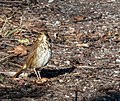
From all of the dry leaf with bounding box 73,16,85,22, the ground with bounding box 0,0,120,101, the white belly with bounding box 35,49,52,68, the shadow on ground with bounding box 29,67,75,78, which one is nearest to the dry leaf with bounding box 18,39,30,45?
the ground with bounding box 0,0,120,101

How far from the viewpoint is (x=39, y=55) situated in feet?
23.8

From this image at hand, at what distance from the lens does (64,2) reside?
1330 cm

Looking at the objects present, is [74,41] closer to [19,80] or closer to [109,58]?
[109,58]

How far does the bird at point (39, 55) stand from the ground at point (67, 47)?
165 millimetres

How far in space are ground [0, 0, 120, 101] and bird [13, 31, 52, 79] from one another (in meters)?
0.16

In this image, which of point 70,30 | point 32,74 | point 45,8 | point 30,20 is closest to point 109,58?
point 32,74

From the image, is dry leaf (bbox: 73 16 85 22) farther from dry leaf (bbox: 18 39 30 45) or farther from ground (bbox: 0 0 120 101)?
dry leaf (bbox: 18 39 30 45)

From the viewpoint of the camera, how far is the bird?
7188 mm

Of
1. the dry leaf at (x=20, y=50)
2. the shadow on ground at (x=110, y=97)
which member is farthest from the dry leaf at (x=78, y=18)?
the shadow on ground at (x=110, y=97)

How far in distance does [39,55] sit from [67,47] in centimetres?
190

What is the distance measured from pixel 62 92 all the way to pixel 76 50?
2.14m

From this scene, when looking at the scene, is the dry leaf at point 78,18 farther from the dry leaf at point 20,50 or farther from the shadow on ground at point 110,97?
the shadow on ground at point 110,97

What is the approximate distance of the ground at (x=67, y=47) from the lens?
273 inches

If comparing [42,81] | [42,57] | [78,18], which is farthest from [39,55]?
[78,18]
